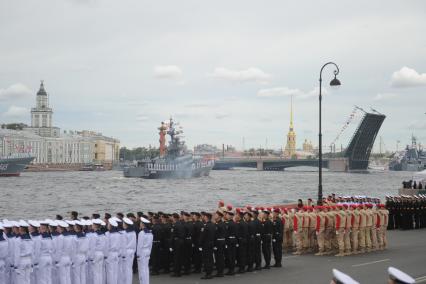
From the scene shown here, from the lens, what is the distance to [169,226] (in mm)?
15867

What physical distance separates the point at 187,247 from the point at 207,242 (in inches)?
24.5

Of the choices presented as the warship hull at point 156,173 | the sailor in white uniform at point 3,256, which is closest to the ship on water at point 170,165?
the warship hull at point 156,173

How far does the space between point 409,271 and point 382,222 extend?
4.26 m

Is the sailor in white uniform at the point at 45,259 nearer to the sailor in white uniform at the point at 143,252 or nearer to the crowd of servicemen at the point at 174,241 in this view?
the crowd of servicemen at the point at 174,241

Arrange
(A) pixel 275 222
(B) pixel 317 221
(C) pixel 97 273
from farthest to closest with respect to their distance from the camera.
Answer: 1. (B) pixel 317 221
2. (A) pixel 275 222
3. (C) pixel 97 273

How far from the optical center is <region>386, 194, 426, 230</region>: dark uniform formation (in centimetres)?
2747

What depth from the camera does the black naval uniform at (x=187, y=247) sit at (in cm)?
1580

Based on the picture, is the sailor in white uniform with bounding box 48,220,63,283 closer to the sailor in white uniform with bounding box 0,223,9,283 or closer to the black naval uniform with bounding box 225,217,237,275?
the sailor in white uniform with bounding box 0,223,9,283

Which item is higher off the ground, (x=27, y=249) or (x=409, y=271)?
(x=27, y=249)

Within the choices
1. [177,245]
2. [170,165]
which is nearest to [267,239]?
A: [177,245]

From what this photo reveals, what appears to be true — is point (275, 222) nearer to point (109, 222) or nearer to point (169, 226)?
point (169, 226)

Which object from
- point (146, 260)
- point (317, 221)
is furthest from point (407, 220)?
point (146, 260)

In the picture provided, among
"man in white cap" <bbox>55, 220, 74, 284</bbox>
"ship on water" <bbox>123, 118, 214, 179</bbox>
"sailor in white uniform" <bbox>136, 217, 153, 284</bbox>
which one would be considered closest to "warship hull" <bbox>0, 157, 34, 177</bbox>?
"ship on water" <bbox>123, 118, 214, 179</bbox>

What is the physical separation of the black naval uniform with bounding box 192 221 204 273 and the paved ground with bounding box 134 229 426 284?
0.43 metres
